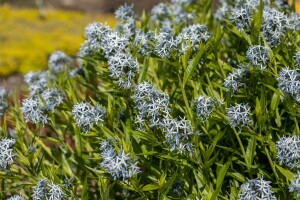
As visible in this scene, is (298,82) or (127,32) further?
(127,32)

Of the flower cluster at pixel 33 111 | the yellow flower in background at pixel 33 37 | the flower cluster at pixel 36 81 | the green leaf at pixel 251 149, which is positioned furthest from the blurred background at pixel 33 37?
the green leaf at pixel 251 149

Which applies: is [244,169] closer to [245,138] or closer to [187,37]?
[245,138]

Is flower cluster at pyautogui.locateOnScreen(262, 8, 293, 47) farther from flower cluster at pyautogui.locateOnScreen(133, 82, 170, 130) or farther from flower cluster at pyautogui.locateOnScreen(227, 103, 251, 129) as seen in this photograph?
flower cluster at pyautogui.locateOnScreen(133, 82, 170, 130)

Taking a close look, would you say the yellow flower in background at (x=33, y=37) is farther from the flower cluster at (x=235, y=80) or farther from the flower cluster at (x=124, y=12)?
the flower cluster at (x=235, y=80)

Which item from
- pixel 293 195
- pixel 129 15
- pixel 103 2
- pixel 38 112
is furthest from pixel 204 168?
pixel 103 2

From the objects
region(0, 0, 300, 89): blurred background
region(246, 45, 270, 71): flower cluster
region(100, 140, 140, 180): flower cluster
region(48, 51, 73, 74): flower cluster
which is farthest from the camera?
region(0, 0, 300, 89): blurred background

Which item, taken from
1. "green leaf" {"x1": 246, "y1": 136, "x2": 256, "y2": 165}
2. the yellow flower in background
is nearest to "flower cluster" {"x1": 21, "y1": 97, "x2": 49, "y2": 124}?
"green leaf" {"x1": 246, "y1": 136, "x2": 256, "y2": 165}
